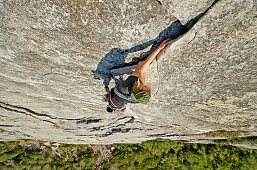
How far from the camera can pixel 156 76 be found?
184 inches

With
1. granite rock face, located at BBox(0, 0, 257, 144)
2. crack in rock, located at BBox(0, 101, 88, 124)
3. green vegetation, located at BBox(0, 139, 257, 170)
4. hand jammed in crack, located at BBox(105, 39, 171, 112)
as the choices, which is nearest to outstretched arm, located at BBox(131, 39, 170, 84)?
hand jammed in crack, located at BBox(105, 39, 171, 112)

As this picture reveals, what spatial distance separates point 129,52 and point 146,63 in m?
0.30

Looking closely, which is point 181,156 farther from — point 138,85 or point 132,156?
point 138,85

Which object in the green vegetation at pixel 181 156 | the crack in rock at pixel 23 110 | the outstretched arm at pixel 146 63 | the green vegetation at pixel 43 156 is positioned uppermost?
the green vegetation at pixel 43 156

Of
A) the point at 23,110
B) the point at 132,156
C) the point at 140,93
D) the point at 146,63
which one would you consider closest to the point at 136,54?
the point at 146,63

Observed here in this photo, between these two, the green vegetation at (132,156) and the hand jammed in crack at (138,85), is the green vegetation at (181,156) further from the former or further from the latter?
the hand jammed in crack at (138,85)

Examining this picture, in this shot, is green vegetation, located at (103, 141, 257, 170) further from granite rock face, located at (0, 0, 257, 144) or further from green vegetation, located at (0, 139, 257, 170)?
granite rock face, located at (0, 0, 257, 144)

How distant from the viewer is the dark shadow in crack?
3662 mm

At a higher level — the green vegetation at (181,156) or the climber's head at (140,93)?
the green vegetation at (181,156)

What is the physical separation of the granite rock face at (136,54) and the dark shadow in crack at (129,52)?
0.23 feet

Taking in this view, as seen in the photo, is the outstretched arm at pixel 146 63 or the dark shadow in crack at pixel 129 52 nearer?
the dark shadow in crack at pixel 129 52

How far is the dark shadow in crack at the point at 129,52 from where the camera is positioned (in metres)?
3.66

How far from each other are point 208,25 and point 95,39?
1.34m

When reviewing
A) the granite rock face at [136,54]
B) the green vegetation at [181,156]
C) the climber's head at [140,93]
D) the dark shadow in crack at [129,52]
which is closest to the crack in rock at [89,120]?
the granite rock face at [136,54]
